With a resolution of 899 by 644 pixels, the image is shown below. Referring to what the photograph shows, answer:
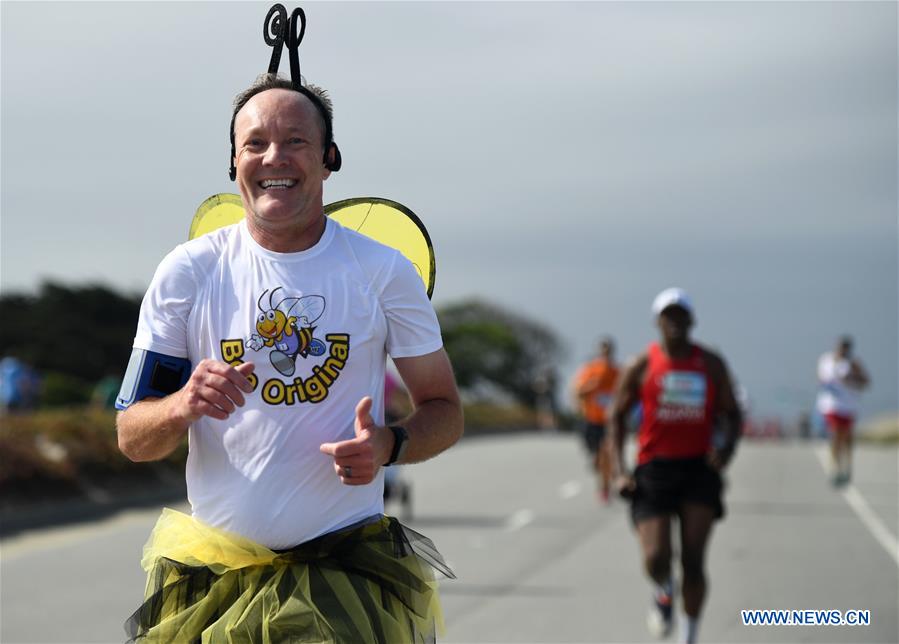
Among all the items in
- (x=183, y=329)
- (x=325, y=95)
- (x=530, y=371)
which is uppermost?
(x=325, y=95)

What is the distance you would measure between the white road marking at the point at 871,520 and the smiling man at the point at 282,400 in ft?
33.9

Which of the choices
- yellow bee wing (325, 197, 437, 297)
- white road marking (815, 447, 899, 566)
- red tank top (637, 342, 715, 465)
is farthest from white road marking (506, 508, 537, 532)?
yellow bee wing (325, 197, 437, 297)

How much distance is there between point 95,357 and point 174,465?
27693 mm

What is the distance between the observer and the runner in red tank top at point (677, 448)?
841cm

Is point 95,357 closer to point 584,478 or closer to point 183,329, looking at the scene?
point 584,478

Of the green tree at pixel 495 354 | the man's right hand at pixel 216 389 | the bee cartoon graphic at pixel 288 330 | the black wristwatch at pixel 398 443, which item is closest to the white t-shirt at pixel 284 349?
the bee cartoon graphic at pixel 288 330

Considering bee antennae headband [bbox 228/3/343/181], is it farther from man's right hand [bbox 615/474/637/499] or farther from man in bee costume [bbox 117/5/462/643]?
man's right hand [bbox 615/474/637/499]

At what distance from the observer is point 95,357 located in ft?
156

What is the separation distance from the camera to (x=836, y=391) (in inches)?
810

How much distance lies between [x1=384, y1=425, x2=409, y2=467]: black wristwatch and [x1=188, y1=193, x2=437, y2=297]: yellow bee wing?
2.29 feet

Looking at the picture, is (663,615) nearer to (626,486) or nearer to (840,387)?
(626,486)

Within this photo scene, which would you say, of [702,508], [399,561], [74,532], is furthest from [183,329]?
[74,532]

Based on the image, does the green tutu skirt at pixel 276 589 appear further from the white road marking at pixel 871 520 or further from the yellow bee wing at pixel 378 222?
the white road marking at pixel 871 520

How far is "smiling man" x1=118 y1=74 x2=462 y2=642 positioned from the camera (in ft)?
12.1
